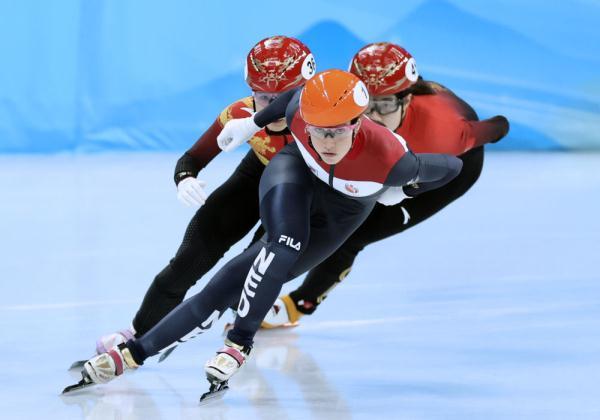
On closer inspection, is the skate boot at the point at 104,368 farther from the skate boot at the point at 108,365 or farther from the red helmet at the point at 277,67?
the red helmet at the point at 277,67

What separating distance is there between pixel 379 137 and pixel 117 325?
1.62m

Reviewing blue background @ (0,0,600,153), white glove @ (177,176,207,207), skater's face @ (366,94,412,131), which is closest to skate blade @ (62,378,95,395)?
white glove @ (177,176,207,207)

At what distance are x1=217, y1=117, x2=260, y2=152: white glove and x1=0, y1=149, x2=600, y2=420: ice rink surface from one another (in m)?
0.85

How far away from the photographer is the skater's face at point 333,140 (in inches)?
152

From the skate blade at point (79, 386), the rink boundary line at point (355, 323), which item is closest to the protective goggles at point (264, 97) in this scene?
the rink boundary line at point (355, 323)

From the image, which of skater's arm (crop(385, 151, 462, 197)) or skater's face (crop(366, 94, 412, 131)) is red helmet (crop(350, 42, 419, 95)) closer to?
skater's face (crop(366, 94, 412, 131))

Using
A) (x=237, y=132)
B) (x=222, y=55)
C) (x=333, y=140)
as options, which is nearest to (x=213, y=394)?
(x=333, y=140)

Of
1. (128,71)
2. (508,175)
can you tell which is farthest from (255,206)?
(128,71)

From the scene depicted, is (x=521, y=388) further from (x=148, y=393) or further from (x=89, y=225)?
(x=89, y=225)

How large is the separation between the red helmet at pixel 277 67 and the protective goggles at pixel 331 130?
587 mm

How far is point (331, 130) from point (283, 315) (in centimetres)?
148

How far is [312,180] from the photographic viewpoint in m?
4.14

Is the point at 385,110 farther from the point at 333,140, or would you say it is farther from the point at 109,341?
the point at 109,341

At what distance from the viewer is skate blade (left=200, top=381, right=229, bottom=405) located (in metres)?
3.81
